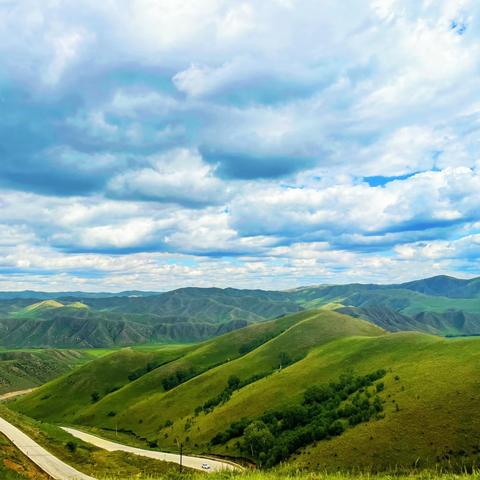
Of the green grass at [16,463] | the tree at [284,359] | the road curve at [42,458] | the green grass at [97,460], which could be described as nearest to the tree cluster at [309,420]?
the green grass at [97,460]

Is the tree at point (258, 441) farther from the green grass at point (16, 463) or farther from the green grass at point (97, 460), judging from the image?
the green grass at point (16, 463)

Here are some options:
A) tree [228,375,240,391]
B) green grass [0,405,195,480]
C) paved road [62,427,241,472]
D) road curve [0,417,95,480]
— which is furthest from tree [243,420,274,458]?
tree [228,375,240,391]

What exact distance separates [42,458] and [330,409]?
206 feet

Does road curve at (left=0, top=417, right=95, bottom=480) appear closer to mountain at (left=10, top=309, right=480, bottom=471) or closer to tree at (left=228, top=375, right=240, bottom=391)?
mountain at (left=10, top=309, right=480, bottom=471)

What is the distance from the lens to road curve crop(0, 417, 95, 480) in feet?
223

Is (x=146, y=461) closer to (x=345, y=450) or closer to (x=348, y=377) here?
(x=345, y=450)

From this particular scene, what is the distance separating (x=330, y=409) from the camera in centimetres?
10500

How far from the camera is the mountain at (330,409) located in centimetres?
7804

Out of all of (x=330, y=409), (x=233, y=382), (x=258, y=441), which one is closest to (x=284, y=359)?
(x=233, y=382)

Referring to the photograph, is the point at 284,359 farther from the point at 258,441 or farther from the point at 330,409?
the point at 258,441

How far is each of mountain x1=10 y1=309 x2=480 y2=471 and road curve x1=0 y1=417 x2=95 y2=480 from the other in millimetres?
37418

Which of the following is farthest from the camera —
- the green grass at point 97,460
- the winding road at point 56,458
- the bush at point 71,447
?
the bush at point 71,447

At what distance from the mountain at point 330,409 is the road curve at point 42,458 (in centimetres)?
3742

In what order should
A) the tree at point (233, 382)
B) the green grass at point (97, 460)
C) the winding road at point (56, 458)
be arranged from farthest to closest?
the tree at point (233, 382), the green grass at point (97, 460), the winding road at point (56, 458)
